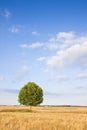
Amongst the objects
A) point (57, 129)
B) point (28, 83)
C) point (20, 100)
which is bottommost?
point (57, 129)

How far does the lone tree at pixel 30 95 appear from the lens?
90.3 meters

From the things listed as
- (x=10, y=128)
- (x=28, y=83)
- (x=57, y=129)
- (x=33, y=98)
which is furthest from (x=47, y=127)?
(x=28, y=83)

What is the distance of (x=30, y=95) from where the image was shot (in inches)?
3617

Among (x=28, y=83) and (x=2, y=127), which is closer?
(x=2, y=127)

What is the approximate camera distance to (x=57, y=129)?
13320 mm

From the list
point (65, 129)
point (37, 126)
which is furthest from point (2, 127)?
point (65, 129)

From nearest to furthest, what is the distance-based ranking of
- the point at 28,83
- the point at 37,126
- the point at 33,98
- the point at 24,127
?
the point at 24,127 → the point at 37,126 → the point at 33,98 → the point at 28,83

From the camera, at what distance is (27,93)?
305 ft

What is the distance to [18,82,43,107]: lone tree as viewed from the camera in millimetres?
90350

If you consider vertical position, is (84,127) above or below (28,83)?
below

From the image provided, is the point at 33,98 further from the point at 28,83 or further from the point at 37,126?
the point at 37,126

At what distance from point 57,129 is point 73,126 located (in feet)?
3.38

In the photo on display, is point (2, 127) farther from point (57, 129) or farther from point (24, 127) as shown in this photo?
point (57, 129)

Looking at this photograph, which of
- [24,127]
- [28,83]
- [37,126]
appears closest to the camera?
[24,127]
